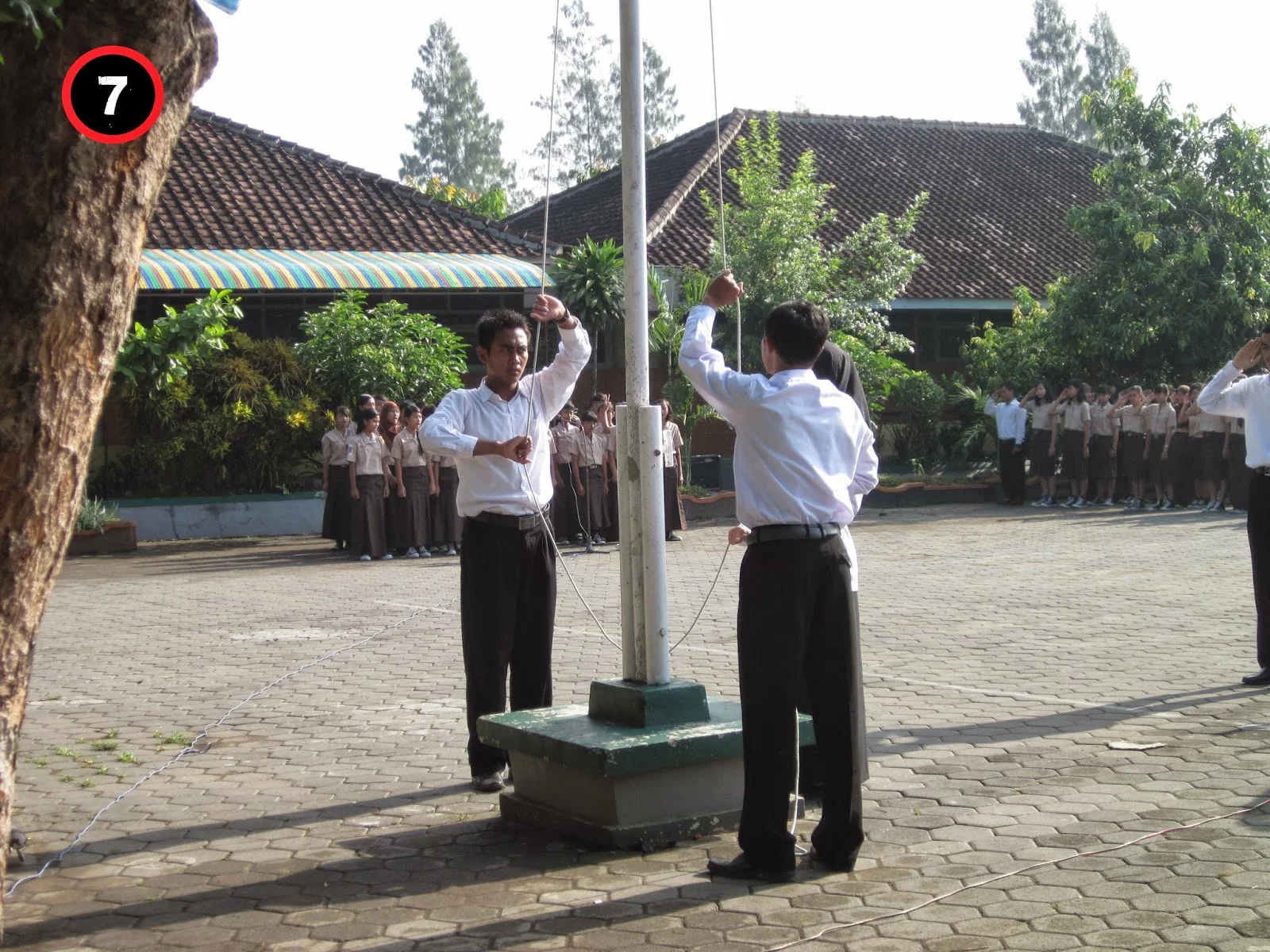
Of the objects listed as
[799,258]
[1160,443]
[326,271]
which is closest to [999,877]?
[1160,443]

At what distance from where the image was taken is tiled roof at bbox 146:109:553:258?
25984 mm

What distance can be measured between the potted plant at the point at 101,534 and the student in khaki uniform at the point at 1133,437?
15.0 meters

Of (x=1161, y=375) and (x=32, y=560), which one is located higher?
(x=1161, y=375)

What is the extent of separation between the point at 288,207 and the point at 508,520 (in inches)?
871

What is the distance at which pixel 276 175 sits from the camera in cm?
2852

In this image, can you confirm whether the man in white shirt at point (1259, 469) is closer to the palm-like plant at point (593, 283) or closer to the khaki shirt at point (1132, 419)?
the khaki shirt at point (1132, 419)

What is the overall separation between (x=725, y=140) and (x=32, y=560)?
3165 cm

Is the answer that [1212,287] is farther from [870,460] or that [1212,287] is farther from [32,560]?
[32,560]

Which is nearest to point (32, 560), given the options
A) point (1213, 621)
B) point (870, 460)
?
point (870, 460)

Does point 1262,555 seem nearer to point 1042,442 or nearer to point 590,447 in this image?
point 590,447

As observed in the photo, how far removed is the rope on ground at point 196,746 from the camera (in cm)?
574

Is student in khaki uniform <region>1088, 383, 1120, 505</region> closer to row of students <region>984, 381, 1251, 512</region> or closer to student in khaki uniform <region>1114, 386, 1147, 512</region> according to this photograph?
row of students <region>984, 381, 1251, 512</region>

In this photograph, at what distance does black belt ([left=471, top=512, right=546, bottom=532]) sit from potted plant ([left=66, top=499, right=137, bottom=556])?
584 inches

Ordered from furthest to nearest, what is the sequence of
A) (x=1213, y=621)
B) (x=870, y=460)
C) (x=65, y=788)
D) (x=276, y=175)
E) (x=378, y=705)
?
(x=276, y=175), (x=1213, y=621), (x=378, y=705), (x=65, y=788), (x=870, y=460)
